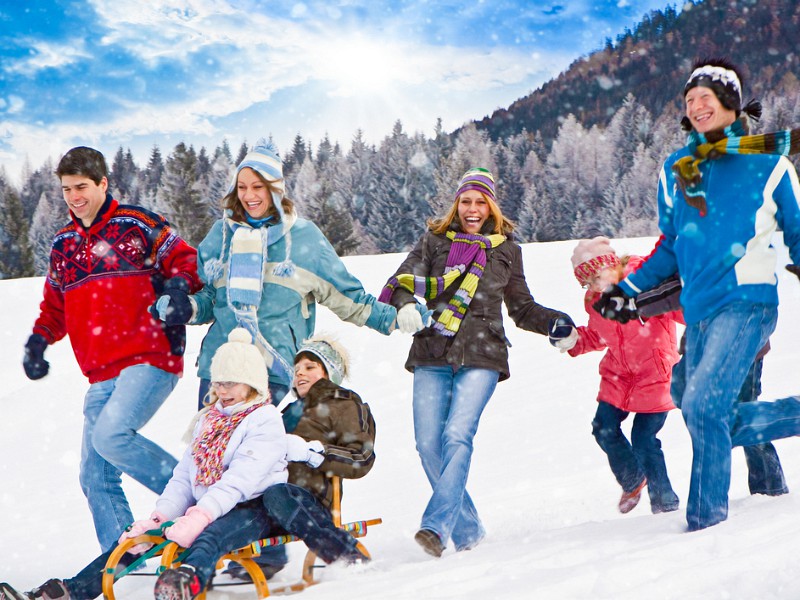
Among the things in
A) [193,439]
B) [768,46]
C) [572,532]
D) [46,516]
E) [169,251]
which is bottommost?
[46,516]

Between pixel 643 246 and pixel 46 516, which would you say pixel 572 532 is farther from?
pixel 643 246

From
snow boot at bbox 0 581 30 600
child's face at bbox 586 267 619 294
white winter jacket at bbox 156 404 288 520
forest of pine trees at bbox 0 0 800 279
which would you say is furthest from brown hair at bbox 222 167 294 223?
forest of pine trees at bbox 0 0 800 279

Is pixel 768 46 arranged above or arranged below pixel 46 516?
above

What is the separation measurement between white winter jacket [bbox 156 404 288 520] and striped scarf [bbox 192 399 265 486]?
3 centimetres

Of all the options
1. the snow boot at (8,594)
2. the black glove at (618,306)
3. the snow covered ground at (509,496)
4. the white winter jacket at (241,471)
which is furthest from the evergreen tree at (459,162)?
the snow boot at (8,594)

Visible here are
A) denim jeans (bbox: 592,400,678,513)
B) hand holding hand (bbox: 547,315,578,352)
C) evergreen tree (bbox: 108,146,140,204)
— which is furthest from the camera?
evergreen tree (bbox: 108,146,140,204)

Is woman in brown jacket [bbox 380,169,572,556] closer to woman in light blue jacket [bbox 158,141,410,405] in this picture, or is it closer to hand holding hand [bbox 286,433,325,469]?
woman in light blue jacket [bbox 158,141,410,405]

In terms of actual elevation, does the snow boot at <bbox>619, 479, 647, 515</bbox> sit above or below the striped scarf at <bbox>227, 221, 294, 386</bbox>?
below

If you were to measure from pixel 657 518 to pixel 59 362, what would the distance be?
31.5ft

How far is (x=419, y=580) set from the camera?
334cm

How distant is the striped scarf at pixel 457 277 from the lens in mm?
4668

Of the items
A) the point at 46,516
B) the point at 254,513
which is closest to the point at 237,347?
the point at 254,513

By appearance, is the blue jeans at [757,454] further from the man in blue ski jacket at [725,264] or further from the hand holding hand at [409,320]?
the hand holding hand at [409,320]

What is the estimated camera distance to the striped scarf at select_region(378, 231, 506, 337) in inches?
184
